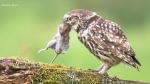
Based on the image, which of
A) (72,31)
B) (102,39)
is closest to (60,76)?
(102,39)

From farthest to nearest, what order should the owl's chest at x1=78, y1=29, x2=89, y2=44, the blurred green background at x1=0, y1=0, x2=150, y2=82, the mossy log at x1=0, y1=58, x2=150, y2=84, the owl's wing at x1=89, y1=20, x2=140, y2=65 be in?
the blurred green background at x1=0, y1=0, x2=150, y2=82 → the owl's chest at x1=78, y1=29, x2=89, y2=44 → the owl's wing at x1=89, y1=20, x2=140, y2=65 → the mossy log at x1=0, y1=58, x2=150, y2=84

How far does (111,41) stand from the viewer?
7.12 m

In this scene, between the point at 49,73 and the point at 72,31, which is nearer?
the point at 49,73

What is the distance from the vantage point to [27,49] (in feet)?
26.0

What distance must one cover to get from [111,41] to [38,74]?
1.18 m

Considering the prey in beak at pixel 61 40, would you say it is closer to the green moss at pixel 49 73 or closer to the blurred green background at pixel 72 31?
the green moss at pixel 49 73

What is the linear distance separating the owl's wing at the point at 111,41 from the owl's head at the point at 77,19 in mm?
174

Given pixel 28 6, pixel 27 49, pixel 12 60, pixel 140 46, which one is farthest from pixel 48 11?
pixel 12 60

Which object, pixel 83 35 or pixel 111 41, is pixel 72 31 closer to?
pixel 83 35

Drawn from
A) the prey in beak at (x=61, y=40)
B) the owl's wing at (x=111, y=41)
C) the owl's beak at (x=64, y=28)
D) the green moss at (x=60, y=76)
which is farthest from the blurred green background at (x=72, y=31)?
the green moss at (x=60, y=76)

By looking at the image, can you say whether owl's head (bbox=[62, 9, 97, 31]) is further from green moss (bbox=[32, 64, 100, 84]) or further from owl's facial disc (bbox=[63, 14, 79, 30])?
green moss (bbox=[32, 64, 100, 84])

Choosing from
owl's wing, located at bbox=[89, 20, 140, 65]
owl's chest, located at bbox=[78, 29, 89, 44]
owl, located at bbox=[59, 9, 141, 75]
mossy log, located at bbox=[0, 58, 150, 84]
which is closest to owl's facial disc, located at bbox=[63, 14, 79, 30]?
owl, located at bbox=[59, 9, 141, 75]

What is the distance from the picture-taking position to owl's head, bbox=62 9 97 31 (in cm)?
733

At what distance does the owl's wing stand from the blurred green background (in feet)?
6.47
